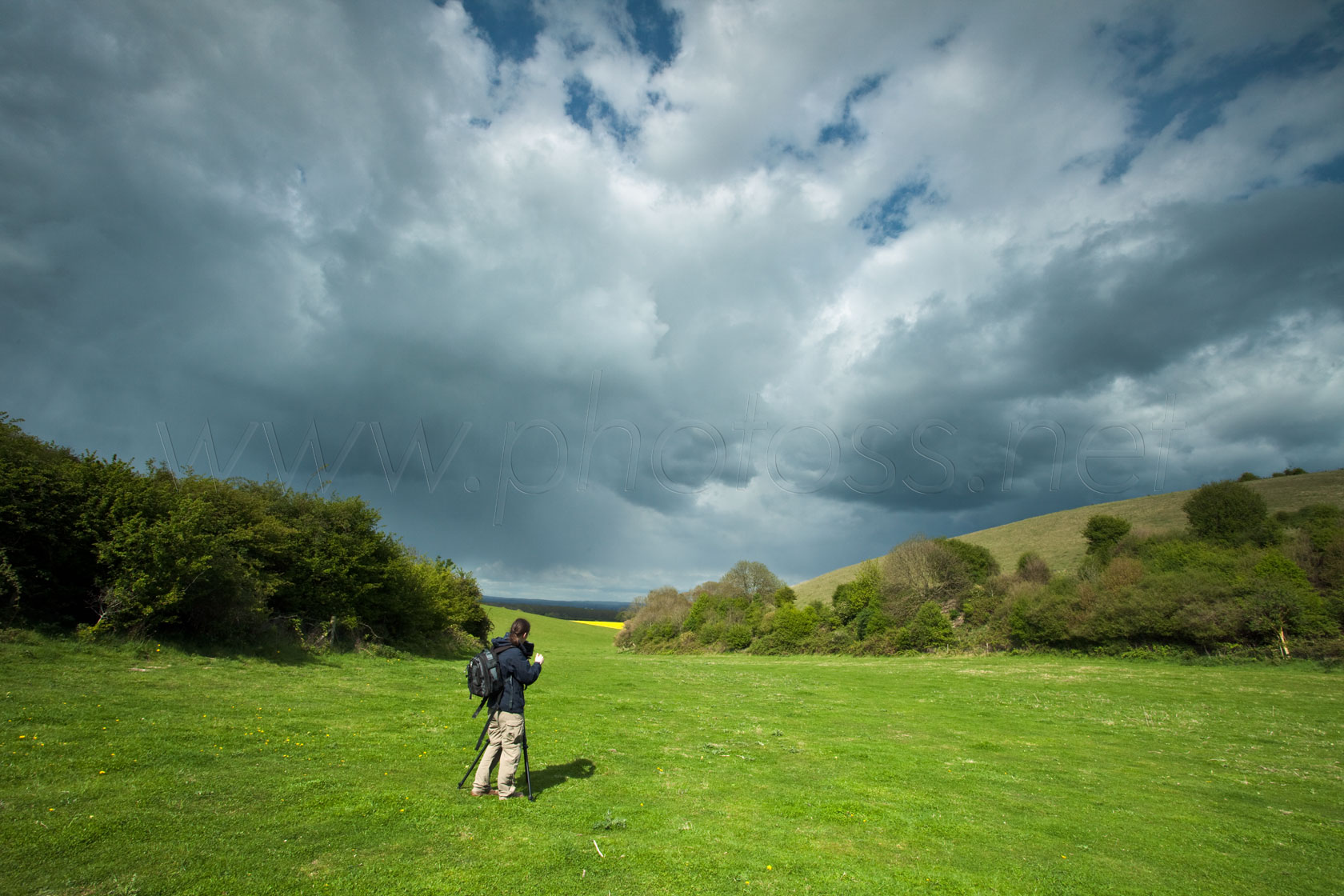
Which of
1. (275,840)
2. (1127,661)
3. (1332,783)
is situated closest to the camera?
(275,840)

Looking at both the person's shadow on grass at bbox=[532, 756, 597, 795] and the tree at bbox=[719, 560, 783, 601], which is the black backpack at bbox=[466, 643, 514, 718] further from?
the tree at bbox=[719, 560, 783, 601]

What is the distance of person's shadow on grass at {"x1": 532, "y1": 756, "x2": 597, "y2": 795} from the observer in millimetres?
10242

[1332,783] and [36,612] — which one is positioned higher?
[36,612]

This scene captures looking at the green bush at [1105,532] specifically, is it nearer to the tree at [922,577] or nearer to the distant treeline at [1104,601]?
the distant treeline at [1104,601]

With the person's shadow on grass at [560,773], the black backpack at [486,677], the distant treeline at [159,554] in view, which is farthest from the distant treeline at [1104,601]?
the distant treeline at [159,554]

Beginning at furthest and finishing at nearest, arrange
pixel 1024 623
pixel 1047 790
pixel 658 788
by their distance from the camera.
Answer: pixel 1024 623 < pixel 1047 790 < pixel 658 788

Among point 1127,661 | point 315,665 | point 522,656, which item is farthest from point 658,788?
point 1127,661

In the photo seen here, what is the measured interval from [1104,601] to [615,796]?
176ft

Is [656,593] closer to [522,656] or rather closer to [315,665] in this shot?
[315,665]

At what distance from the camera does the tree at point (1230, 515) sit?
184ft

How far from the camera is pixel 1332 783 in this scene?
501 inches

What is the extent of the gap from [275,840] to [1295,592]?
56961 mm

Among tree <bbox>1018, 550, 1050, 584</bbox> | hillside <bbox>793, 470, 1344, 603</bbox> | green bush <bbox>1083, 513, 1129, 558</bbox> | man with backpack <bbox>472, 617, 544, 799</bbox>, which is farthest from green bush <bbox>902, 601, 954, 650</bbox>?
man with backpack <bbox>472, 617, 544, 799</bbox>

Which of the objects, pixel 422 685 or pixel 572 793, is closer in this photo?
pixel 572 793
